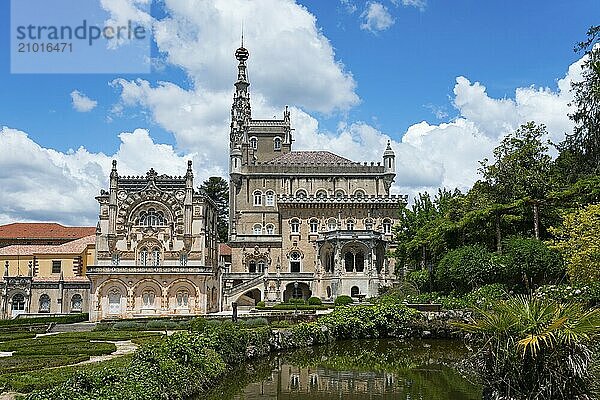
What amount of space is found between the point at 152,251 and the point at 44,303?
9.69m

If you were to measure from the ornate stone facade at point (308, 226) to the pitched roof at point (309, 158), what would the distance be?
0.10 metres

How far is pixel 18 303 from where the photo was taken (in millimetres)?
50188

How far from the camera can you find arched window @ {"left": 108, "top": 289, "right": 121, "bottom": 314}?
48.8 m

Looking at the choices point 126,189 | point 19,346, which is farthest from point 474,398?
point 126,189

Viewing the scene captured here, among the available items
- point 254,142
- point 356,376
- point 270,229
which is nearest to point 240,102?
point 254,142

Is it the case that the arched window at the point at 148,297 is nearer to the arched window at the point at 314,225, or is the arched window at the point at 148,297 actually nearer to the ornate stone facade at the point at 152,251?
the ornate stone facade at the point at 152,251

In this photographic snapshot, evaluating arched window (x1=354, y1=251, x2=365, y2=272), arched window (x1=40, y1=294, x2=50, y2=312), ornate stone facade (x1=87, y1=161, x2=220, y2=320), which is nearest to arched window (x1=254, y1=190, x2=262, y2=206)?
ornate stone facade (x1=87, y1=161, x2=220, y2=320)

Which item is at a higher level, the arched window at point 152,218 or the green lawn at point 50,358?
the arched window at point 152,218

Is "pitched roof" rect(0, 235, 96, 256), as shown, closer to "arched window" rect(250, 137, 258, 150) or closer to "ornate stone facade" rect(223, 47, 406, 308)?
"ornate stone facade" rect(223, 47, 406, 308)

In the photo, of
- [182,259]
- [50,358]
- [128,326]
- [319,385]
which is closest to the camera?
[319,385]

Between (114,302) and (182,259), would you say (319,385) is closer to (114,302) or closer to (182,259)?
(182,259)

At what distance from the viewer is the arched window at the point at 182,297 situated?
49.5 metres

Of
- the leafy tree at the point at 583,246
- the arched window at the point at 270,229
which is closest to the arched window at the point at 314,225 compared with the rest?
A: the arched window at the point at 270,229

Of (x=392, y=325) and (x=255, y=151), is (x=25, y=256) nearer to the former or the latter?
(x=255, y=151)
